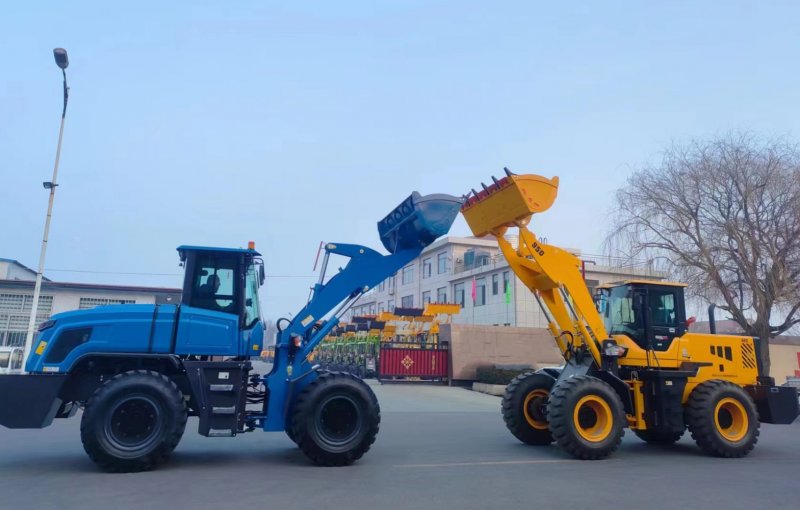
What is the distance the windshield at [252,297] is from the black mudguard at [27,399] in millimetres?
2597

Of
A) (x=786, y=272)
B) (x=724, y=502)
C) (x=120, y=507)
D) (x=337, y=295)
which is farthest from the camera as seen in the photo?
(x=786, y=272)

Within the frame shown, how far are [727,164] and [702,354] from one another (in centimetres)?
1333

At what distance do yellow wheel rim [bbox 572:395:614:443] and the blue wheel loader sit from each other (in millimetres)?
3269

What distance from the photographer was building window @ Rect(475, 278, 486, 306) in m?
42.1

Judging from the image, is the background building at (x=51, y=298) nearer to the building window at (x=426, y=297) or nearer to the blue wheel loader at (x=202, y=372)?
the building window at (x=426, y=297)

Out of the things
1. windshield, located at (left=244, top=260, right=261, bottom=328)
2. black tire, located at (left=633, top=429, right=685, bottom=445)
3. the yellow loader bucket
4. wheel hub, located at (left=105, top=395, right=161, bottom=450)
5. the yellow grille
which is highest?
the yellow loader bucket

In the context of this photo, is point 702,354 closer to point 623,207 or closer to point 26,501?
point 26,501

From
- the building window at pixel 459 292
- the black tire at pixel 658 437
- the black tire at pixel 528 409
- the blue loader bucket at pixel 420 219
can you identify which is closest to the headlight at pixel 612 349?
the black tire at pixel 528 409

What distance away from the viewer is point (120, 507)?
5980mm

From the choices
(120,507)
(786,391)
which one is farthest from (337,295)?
(786,391)

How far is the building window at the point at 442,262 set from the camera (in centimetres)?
4897

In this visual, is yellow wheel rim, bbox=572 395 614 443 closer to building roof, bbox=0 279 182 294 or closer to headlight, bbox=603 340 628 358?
headlight, bbox=603 340 628 358

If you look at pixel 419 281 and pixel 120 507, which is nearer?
pixel 120 507

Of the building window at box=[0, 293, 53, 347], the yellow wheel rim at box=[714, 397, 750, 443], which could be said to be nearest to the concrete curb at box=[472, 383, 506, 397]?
the yellow wheel rim at box=[714, 397, 750, 443]
